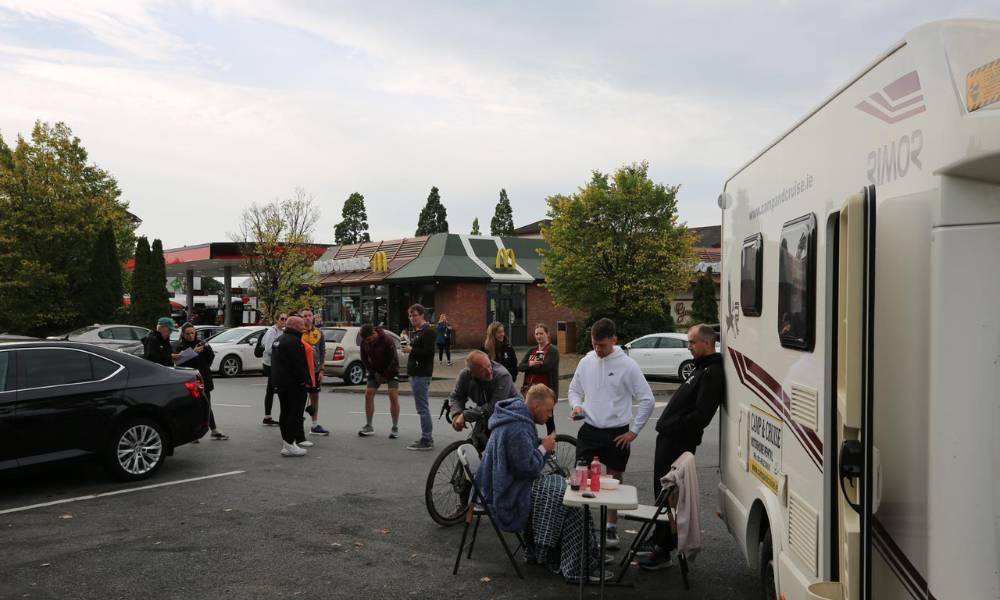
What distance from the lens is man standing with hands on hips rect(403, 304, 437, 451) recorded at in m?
10.9

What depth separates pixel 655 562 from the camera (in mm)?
6027

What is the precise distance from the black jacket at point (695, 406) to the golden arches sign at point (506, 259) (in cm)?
3257

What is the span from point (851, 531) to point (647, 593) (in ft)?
9.07

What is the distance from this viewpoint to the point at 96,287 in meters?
34.2

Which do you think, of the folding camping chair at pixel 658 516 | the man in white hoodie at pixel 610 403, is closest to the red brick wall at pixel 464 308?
the man in white hoodie at pixel 610 403

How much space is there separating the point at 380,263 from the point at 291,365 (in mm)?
29662

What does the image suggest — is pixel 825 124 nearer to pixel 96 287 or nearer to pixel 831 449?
pixel 831 449

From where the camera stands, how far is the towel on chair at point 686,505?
5.41 metres

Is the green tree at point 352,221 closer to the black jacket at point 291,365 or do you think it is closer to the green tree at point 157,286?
the green tree at point 157,286

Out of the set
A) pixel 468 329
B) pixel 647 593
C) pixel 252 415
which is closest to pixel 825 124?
pixel 647 593

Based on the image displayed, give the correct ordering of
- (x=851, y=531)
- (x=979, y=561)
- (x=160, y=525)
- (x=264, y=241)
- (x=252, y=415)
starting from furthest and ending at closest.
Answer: (x=264, y=241)
(x=252, y=415)
(x=160, y=525)
(x=851, y=531)
(x=979, y=561)

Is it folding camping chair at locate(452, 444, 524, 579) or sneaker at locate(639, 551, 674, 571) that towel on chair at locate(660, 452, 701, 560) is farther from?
folding camping chair at locate(452, 444, 524, 579)

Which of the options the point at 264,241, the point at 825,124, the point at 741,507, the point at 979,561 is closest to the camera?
the point at 979,561

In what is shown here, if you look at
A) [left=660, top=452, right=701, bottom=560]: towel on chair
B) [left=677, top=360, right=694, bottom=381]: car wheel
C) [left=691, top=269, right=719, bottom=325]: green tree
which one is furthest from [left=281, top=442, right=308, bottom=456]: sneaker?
[left=691, top=269, right=719, bottom=325]: green tree
